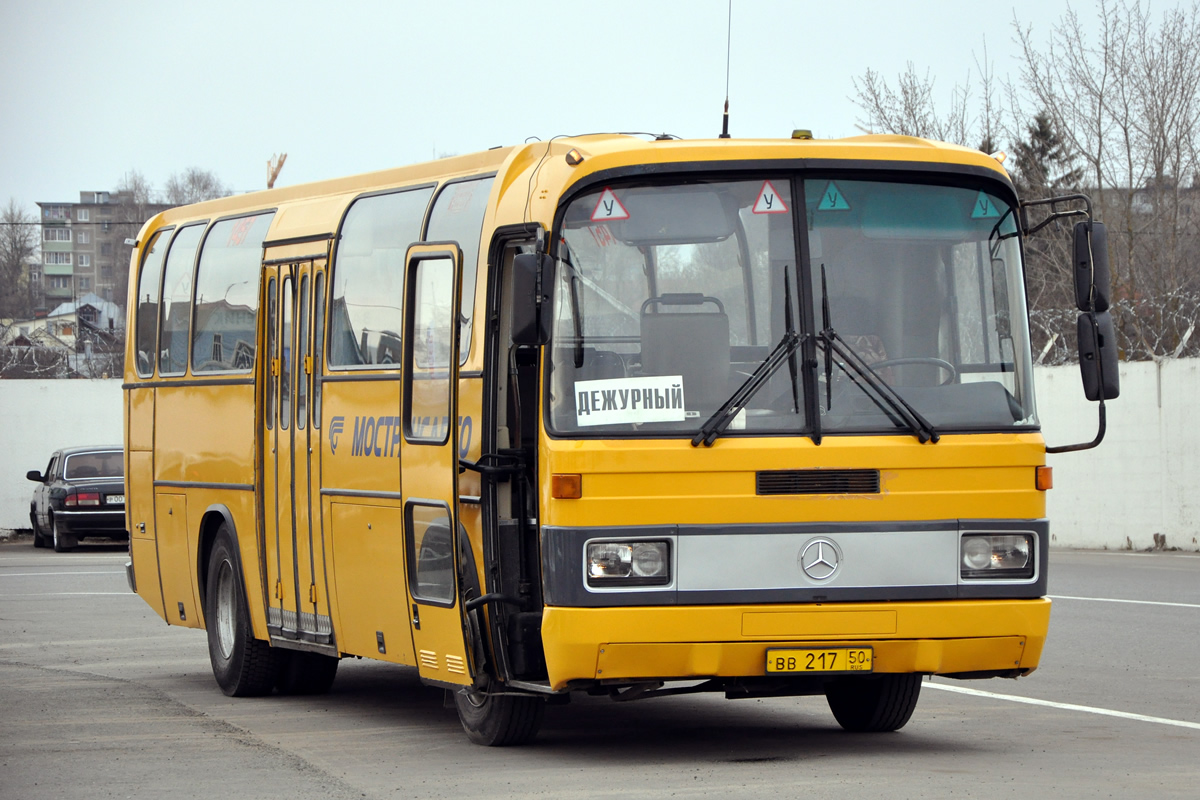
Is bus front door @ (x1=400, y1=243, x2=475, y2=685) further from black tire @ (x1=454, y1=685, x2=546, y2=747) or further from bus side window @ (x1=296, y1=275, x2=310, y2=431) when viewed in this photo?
bus side window @ (x1=296, y1=275, x2=310, y2=431)

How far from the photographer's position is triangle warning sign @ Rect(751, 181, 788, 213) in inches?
349

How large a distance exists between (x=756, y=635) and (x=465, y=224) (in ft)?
9.06

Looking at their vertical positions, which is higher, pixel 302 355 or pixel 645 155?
pixel 645 155

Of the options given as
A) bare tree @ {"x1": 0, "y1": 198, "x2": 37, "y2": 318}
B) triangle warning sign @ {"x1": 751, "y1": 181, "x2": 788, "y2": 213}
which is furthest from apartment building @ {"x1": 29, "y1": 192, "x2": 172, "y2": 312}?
triangle warning sign @ {"x1": 751, "y1": 181, "x2": 788, "y2": 213}

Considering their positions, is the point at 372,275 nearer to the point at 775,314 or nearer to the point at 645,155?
the point at 645,155

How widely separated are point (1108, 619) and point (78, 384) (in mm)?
22456

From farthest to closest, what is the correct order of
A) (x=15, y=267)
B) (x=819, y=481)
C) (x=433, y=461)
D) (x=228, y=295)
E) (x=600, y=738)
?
(x=15, y=267) → (x=228, y=295) → (x=600, y=738) → (x=433, y=461) → (x=819, y=481)

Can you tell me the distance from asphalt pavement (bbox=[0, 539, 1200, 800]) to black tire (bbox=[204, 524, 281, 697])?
158 millimetres

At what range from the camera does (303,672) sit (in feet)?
42.2

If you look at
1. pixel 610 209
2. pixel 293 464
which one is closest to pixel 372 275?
pixel 293 464

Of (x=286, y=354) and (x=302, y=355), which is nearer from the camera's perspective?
(x=302, y=355)

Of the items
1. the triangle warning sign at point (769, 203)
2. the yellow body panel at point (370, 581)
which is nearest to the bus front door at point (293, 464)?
the yellow body panel at point (370, 581)

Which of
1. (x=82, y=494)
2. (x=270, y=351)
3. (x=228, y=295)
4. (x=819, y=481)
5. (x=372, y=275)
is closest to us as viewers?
(x=819, y=481)

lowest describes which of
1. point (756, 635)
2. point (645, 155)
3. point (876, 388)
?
point (756, 635)
